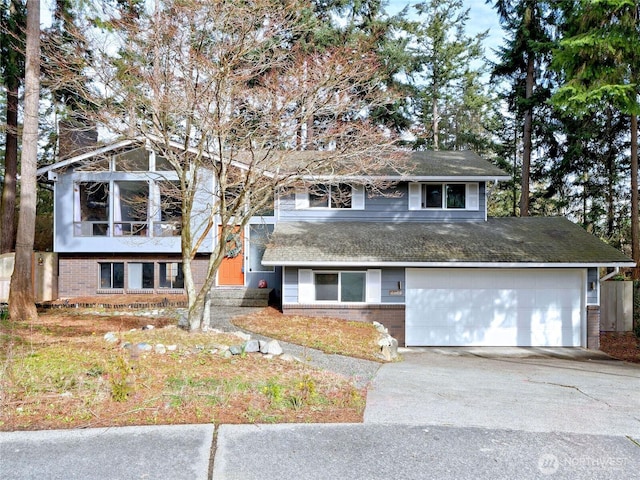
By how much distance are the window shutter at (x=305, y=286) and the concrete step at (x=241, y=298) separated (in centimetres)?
217

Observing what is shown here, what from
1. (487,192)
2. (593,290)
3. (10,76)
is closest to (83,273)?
(10,76)

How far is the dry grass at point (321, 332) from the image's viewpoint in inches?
366

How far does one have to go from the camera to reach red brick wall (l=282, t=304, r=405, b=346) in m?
12.5

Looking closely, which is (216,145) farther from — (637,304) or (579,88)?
(637,304)

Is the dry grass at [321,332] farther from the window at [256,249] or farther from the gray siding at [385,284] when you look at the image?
the window at [256,249]

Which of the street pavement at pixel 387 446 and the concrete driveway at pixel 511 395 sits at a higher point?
the street pavement at pixel 387 446

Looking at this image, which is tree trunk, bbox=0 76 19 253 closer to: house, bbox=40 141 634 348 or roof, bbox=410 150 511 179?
house, bbox=40 141 634 348

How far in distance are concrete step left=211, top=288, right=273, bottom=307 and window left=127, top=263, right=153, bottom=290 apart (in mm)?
2725

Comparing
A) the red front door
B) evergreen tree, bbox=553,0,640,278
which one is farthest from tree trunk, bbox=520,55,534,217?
the red front door

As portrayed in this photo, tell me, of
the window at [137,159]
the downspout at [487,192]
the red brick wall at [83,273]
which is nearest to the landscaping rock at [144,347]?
the red brick wall at [83,273]

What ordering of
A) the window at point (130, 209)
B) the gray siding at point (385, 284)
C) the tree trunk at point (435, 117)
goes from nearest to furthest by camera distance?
the gray siding at point (385, 284) < the window at point (130, 209) < the tree trunk at point (435, 117)

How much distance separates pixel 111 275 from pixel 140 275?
1025 millimetres

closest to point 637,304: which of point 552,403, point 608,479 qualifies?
point 552,403

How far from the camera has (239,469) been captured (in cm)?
381
